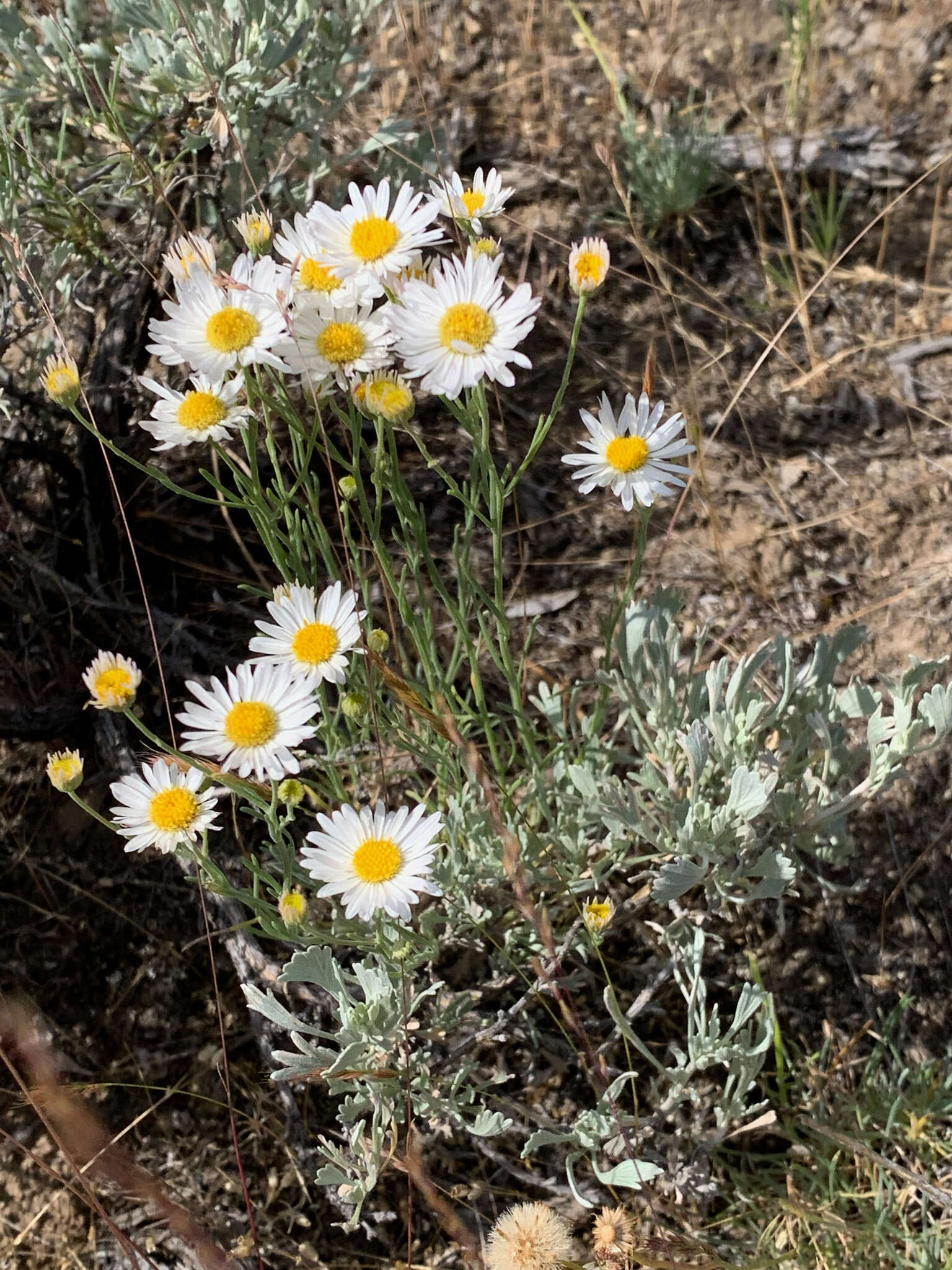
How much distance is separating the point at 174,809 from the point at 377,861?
27cm

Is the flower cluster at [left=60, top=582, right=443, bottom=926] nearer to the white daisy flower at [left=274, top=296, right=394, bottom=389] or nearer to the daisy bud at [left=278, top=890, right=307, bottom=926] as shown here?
the daisy bud at [left=278, top=890, right=307, bottom=926]

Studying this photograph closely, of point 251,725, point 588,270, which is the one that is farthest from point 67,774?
point 588,270

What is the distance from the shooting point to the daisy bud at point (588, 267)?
4.33ft

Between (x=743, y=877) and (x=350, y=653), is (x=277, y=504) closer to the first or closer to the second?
(x=350, y=653)

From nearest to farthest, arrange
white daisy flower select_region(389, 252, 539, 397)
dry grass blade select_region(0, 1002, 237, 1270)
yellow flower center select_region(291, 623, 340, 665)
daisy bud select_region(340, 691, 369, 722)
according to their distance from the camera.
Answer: dry grass blade select_region(0, 1002, 237, 1270)
white daisy flower select_region(389, 252, 539, 397)
yellow flower center select_region(291, 623, 340, 665)
daisy bud select_region(340, 691, 369, 722)

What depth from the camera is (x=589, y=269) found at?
1319mm

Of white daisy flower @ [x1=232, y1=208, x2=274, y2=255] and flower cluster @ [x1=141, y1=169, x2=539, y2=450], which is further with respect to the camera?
white daisy flower @ [x1=232, y1=208, x2=274, y2=255]

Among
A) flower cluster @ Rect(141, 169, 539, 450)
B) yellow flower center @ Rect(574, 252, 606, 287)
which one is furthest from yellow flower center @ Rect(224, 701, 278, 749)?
yellow flower center @ Rect(574, 252, 606, 287)

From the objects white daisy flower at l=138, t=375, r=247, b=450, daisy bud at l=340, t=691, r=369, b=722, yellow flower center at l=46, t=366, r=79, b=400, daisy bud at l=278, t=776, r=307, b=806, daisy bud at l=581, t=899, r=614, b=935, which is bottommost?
daisy bud at l=278, t=776, r=307, b=806

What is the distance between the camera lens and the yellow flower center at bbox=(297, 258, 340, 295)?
4.64ft

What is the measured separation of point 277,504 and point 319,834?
1.50 feet

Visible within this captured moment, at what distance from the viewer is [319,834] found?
53.5 inches

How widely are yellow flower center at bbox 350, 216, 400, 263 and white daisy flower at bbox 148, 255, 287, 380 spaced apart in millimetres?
114

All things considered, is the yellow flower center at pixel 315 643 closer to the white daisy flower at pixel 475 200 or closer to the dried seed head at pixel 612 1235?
the white daisy flower at pixel 475 200
